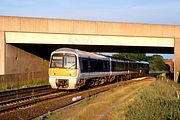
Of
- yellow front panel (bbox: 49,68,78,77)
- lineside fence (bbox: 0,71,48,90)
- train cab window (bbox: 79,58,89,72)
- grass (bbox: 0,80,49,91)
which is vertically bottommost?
grass (bbox: 0,80,49,91)

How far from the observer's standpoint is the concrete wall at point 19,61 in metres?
42.4

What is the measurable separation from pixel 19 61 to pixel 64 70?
62.5 feet

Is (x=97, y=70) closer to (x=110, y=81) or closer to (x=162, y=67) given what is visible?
(x=110, y=81)

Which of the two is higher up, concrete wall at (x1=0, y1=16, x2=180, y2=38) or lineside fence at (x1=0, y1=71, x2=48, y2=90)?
concrete wall at (x1=0, y1=16, x2=180, y2=38)

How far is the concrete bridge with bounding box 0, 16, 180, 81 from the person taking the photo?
141 ft

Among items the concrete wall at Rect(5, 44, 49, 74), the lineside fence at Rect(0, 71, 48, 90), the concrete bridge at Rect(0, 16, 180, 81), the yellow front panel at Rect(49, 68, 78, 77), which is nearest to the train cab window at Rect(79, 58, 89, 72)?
the yellow front panel at Rect(49, 68, 78, 77)

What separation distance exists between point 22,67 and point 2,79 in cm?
1028

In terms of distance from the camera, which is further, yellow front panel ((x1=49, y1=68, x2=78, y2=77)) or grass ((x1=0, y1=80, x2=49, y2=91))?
grass ((x1=0, y1=80, x2=49, y2=91))

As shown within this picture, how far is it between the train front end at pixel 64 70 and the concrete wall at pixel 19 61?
16.5 metres

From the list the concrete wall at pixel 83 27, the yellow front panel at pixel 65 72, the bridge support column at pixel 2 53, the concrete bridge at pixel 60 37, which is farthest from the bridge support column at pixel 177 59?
the yellow front panel at pixel 65 72

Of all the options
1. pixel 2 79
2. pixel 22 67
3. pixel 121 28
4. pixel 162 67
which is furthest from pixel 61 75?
pixel 162 67

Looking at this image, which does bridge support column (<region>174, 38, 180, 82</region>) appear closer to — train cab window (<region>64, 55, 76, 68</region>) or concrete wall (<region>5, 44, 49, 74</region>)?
concrete wall (<region>5, 44, 49, 74</region>)

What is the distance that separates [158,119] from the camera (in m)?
10.2

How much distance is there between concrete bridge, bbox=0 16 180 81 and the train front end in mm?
16120
